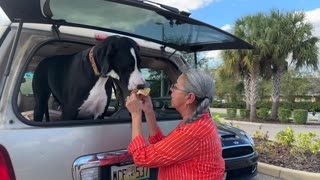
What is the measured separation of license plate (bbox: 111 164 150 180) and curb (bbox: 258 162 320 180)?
14.0 feet

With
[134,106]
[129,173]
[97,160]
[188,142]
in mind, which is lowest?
[129,173]

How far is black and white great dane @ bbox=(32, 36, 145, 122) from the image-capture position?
9.11 feet

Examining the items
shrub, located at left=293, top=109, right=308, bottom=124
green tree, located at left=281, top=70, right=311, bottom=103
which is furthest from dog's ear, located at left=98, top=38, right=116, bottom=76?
green tree, located at left=281, top=70, right=311, bottom=103

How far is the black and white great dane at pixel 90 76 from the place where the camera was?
109 inches

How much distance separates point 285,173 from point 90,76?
4.48 meters

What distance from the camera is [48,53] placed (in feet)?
11.5

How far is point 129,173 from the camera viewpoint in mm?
2369

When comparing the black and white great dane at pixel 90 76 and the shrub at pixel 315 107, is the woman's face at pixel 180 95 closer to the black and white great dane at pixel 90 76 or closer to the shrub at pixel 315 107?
the black and white great dane at pixel 90 76

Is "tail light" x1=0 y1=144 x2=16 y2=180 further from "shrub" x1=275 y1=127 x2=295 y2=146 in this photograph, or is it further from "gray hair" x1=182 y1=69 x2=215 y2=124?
"shrub" x1=275 y1=127 x2=295 y2=146

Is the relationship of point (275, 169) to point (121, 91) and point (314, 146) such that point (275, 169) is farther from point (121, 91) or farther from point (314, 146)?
point (121, 91)

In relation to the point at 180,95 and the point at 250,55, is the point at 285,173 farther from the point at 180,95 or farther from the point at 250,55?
the point at 250,55

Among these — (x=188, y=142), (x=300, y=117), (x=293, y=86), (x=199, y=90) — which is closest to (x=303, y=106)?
(x=300, y=117)

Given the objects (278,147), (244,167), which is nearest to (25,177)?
(244,167)

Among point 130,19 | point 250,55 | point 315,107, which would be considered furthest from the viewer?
point 315,107
